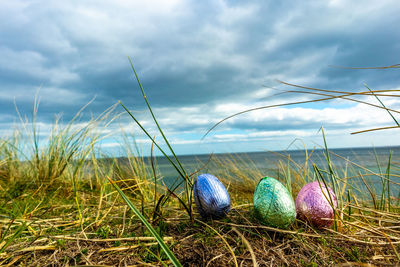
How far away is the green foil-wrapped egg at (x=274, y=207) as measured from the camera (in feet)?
5.02

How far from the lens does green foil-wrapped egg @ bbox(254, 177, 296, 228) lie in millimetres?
1531

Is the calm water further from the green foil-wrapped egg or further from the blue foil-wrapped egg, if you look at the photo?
the blue foil-wrapped egg

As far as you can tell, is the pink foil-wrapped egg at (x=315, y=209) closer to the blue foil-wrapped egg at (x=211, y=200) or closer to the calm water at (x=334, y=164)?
the calm water at (x=334, y=164)

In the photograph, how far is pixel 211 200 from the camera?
1.68 meters

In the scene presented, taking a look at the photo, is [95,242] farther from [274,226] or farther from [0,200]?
[0,200]

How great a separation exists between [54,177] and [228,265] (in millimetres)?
3291

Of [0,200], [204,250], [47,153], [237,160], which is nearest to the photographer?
[204,250]

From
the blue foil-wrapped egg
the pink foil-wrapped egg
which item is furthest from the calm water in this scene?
the blue foil-wrapped egg

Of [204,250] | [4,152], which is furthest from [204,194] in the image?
[4,152]

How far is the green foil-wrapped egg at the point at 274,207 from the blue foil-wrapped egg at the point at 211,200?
223 mm

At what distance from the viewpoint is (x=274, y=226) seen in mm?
1577

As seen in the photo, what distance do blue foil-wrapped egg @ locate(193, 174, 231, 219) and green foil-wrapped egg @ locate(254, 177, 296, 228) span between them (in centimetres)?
22

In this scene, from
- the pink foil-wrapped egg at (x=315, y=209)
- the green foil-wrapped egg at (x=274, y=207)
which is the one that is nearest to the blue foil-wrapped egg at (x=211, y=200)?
the green foil-wrapped egg at (x=274, y=207)

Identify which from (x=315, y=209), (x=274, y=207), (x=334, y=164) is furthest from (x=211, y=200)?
(x=334, y=164)
